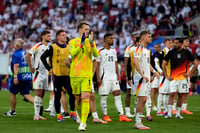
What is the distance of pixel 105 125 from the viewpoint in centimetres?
1366

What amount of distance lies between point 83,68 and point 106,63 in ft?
11.1

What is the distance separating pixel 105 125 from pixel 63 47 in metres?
2.66

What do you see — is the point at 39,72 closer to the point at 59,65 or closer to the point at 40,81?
the point at 40,81

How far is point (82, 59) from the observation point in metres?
12.3

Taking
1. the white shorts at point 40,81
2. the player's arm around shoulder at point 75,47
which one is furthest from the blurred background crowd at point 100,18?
the player's arm around shoulder at point 75,47

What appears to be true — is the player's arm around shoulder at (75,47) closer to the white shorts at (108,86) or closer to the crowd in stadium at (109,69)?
the crowd in stadium at (109,69)

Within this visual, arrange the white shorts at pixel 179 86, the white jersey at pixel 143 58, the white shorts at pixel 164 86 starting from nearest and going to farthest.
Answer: the white jersey at pixel 143 58 → the white shorts at pixel 179 86 → the white shorts at pixel 164 86

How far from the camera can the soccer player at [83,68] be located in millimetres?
12008

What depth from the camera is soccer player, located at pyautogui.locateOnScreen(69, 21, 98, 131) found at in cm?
1201

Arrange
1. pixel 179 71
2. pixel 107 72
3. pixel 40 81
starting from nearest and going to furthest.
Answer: pixel 40 81 < pixel 107 72 < pixel 179 71

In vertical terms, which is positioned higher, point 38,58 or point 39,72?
point 38,58

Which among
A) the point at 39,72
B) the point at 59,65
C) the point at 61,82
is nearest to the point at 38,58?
the point at 39,72

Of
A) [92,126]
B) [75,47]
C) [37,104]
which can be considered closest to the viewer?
[75,47]

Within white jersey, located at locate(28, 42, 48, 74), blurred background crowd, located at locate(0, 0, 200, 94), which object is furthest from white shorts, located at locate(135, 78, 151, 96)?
blurred background crowd, located at locate(0, 0, 200, 94)
